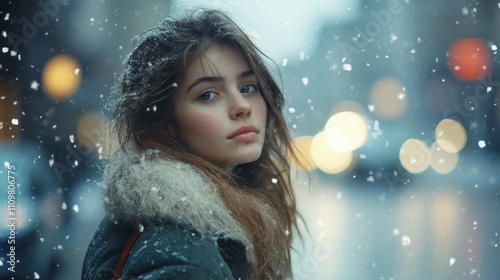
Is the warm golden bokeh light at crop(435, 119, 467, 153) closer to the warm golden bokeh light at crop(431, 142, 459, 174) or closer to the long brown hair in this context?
the warm golden bokeh light at crop(431, 142, 459, 174)

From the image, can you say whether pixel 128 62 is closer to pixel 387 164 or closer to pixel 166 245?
pixel 166 245

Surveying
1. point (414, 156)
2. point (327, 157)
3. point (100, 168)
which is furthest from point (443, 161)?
point (100, 168)

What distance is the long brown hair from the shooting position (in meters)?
1.90

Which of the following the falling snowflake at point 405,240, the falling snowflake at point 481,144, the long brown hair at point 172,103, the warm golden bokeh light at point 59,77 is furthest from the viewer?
the falling snowflake at point 481,144

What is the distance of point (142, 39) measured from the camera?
209 centimetres

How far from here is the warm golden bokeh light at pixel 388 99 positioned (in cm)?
3046

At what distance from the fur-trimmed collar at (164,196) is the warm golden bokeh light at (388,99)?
28.2 metres

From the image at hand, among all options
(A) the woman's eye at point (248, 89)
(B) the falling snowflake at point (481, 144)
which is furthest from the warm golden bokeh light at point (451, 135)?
(A) the woman's eye at point (248, 89)

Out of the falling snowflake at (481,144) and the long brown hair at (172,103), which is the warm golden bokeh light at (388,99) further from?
the long brown hair at (172,103)

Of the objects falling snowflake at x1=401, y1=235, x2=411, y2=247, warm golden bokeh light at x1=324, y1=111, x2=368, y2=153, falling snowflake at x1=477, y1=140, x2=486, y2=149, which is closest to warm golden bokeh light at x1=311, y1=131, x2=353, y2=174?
warm golden bokeh light at x1=324, y1=111, x2=368, y2=153

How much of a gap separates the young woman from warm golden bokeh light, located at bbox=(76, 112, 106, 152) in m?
4.14

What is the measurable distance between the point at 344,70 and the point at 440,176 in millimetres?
21775

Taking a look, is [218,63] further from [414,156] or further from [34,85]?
[414,156]

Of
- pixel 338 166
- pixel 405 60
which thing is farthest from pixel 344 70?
pixel 338 166
